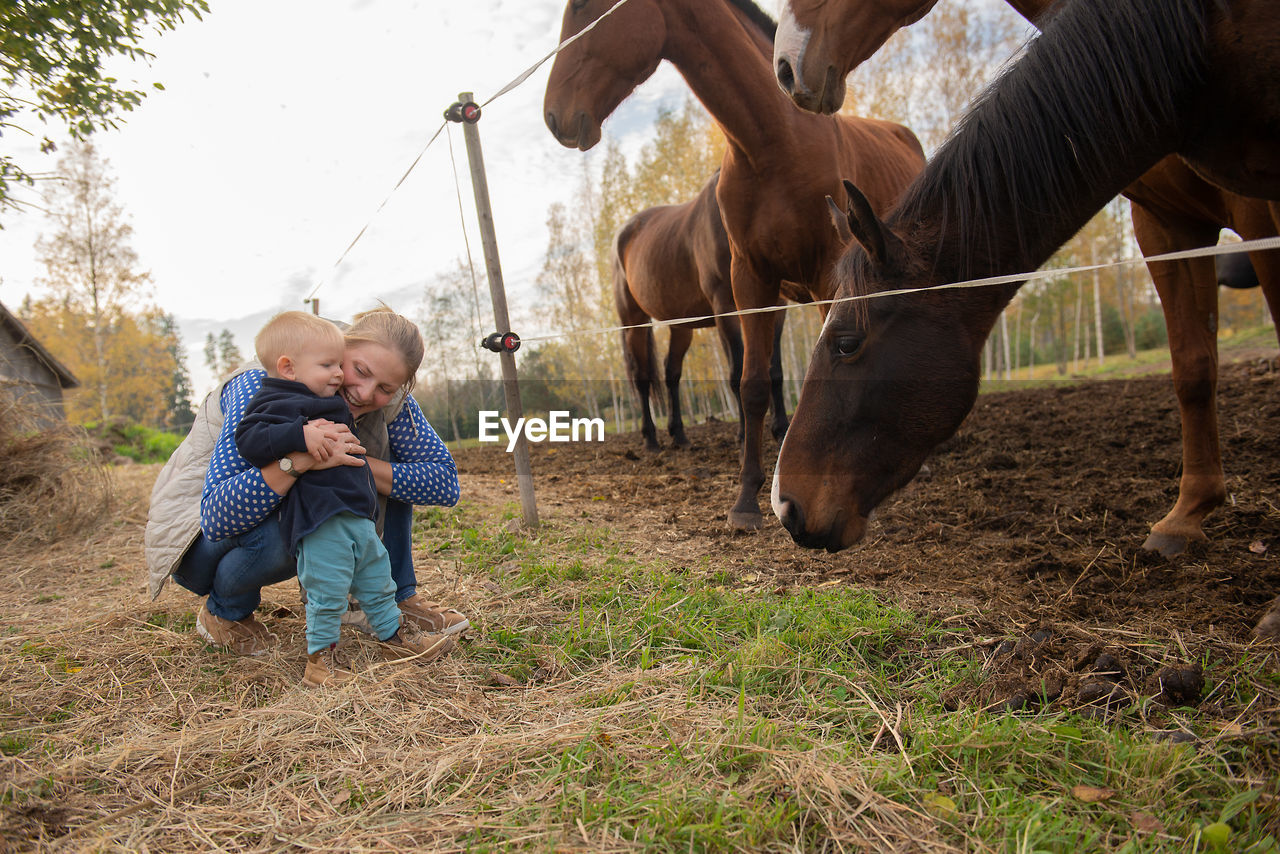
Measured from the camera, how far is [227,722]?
166 cm

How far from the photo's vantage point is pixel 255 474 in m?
1.87

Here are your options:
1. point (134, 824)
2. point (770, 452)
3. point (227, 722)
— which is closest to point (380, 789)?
point (134, 824)

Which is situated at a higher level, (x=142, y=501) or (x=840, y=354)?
(x=840, y=354)

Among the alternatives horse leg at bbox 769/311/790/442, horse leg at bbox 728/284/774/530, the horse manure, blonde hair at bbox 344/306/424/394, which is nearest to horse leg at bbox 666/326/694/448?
horse leg at bbox 769/311/790/442

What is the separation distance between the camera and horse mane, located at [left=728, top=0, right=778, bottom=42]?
12.4 ft

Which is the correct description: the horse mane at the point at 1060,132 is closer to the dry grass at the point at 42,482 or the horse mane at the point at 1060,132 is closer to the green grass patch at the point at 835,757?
the green grass patch at the point at 835,757

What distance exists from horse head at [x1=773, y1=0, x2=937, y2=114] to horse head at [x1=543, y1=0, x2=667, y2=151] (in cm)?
121

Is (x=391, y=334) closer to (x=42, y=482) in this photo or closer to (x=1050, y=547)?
(x=1050, y=547)

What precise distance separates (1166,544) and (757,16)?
3.37 m

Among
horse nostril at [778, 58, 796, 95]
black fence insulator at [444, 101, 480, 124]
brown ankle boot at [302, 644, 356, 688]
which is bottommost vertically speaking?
brown ankle boot at [302, 644, 356, 688]

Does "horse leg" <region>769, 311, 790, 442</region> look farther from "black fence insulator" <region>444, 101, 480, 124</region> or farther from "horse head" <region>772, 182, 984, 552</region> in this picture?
"horse head" <region>772, 182, 984, 552</region>

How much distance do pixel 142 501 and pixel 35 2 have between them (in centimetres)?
382

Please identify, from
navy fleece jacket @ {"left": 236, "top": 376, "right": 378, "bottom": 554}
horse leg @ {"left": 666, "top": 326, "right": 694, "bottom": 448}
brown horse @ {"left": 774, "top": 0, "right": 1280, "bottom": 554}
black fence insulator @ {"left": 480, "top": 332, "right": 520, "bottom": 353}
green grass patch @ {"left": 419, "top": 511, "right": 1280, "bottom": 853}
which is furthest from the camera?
horse leg @ {"left": 666, "top": 326, "right": 694, "bottom": 448}

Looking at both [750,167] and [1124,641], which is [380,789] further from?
[750,167]
